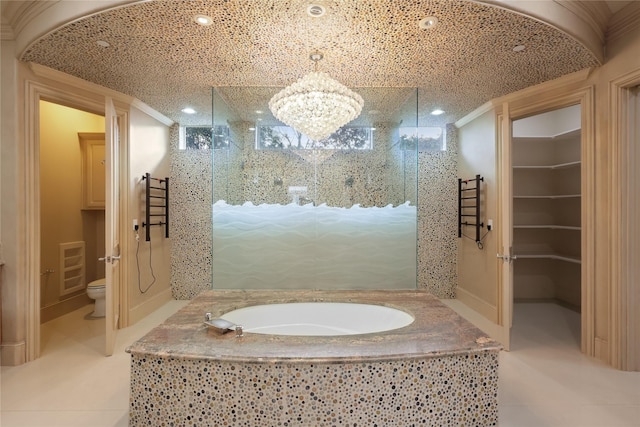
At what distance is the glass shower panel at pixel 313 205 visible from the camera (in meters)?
3.65

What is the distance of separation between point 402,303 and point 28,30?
347cm

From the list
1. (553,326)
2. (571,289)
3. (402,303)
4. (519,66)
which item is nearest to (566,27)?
(519,66)

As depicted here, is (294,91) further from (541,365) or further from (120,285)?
(541,365)

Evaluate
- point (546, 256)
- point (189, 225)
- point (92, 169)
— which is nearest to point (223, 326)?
point (189, 225)

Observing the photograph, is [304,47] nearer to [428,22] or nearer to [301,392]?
[428,22]

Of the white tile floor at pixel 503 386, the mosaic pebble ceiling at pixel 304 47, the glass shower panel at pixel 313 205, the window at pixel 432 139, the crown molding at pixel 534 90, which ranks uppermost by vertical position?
the mosaic pebble ceiling at pixel 304 47

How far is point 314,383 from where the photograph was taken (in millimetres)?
1589

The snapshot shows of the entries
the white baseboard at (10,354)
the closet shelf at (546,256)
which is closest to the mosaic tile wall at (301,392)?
the white baseboard at (10,354)

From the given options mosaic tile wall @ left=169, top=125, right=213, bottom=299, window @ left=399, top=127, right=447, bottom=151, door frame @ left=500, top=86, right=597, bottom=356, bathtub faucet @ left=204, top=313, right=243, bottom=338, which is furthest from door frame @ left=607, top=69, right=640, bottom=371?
mosaic tile wall @ left=169, top=125, right=213, bottom=299

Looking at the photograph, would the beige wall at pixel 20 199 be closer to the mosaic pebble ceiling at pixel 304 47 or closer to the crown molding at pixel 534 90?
the mosaic pebble ceiling at pixel 304 47

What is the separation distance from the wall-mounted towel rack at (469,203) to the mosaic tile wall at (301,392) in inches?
101

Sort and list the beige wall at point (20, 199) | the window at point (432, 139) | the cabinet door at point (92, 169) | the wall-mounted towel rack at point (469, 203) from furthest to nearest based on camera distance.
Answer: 1. the window at point (432, 139)
2. the cabinet door at point (92, 169)
3. the wall-mounted towel rack at point (469, 203)
4. the beige wall at point (20, 199)

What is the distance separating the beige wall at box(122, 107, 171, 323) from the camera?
3551 mm

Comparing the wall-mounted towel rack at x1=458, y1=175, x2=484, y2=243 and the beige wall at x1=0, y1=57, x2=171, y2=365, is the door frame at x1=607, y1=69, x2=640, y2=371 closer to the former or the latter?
the wall-mounted towel rack at x1=458, y1=175, x2=484, y2=243
